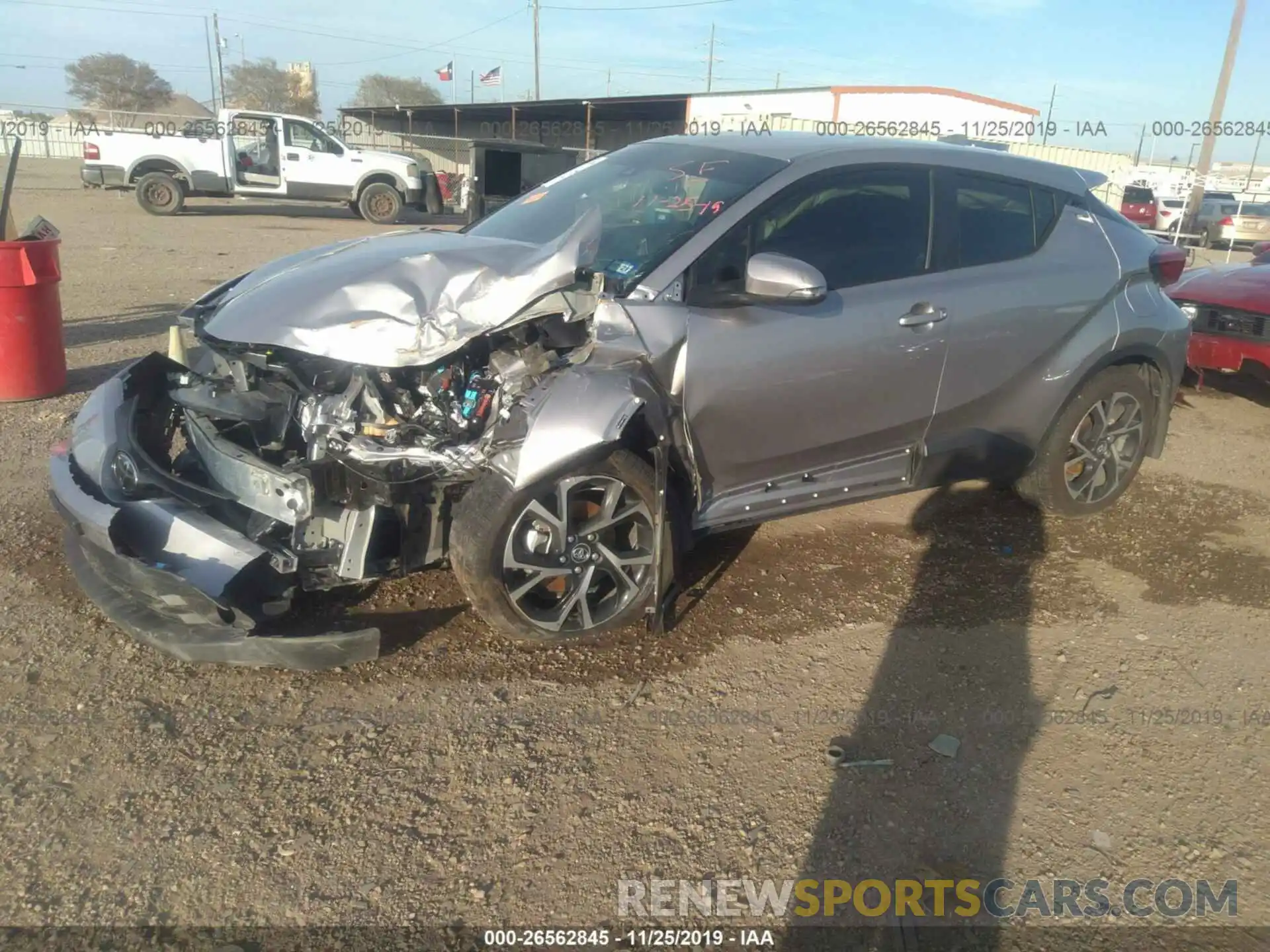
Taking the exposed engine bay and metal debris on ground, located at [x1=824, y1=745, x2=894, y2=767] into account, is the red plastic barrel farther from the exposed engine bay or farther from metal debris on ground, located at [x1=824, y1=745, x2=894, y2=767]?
metal debris on ground, located at [x1=824, y1=745, x2=894, y2=767]

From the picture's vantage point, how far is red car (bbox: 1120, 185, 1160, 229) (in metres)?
26.5

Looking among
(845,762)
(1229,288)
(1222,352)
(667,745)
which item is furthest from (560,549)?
(1229,288)

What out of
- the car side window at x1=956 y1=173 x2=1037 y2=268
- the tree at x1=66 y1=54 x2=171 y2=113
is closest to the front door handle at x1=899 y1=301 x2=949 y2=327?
the car side window at x1=956 y1=173 x2=1037 y2=268

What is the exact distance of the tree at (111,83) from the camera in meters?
69.6

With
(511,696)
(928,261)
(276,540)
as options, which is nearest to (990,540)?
(928,261)

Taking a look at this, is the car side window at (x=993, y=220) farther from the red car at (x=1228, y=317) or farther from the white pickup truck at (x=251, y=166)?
the white pickup truck at (x=251, y=166)

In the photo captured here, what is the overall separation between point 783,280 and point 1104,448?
8.48 feet

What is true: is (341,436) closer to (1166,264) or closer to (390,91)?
(1166,264)

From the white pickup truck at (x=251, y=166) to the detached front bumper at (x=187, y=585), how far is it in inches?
724

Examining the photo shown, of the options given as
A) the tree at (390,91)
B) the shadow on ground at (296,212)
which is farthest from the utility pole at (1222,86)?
the tree at (390,91)

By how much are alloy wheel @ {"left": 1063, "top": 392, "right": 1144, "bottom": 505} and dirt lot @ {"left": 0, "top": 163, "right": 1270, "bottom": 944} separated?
0.46m

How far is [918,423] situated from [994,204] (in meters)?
1.15

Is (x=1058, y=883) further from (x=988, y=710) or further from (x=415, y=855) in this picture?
(x=415, y=855)

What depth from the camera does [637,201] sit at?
13.3 feet
